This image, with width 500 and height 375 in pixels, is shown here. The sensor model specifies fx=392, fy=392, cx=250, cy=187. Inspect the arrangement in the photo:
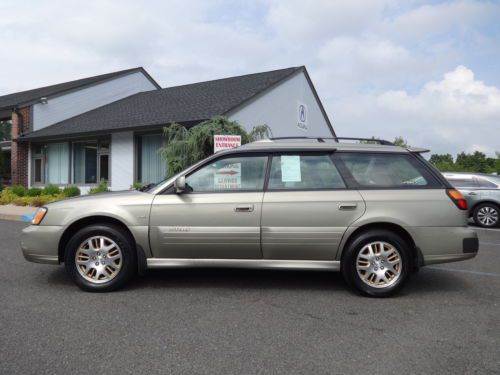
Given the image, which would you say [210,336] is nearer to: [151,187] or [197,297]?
[197,297]

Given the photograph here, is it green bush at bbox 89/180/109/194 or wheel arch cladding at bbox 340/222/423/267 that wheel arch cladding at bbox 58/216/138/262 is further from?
green bush at bbox 89/180/109/194

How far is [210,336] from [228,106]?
11081 millimetres

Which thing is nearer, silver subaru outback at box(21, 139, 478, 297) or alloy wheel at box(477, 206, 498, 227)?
silver subaru outback at box(21, 139, 478, 297)

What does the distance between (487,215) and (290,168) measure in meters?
8.60

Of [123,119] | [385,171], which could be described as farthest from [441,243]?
[123,119]

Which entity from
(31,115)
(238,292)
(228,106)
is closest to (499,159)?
(228,106)

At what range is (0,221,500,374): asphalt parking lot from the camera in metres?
2.64

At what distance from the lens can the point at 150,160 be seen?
14594 mm

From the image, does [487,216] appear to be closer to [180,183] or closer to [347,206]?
[347,206]

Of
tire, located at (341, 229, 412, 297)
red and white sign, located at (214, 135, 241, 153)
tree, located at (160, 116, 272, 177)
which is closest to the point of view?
tire, located at (341, 229, 412, 297)

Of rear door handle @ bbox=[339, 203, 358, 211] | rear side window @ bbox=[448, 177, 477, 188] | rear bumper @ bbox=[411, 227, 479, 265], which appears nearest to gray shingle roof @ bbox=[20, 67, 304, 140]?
rear side window @ bbox=[448, 177, 477, 188]

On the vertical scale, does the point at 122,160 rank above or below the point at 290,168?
above

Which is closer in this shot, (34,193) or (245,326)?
(245,326)

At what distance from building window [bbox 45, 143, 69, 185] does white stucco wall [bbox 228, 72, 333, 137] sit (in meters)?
7.99
